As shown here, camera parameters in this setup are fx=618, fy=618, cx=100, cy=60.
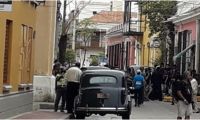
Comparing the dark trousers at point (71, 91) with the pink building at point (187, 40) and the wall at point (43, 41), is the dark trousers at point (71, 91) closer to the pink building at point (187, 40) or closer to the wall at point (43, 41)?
the wall at point (43, 41)

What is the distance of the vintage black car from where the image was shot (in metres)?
19.4

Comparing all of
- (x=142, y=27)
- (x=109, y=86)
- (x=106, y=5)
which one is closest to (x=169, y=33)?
(x=142, y=27)

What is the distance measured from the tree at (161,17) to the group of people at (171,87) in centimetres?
871

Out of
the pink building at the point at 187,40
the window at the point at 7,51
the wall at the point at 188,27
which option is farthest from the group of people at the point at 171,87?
the window at the point at 7,51

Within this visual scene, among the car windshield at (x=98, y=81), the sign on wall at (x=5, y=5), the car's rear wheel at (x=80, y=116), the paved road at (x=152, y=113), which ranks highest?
the sign on wall at (x=5, y=5)

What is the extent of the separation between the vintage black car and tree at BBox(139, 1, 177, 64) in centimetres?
2463

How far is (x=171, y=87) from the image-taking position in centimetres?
2548

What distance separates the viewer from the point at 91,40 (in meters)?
92.9

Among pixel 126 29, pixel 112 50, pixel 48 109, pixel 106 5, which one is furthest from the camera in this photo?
pixel 106 5

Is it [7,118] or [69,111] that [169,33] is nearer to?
[69,111]

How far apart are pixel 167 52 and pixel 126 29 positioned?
61.0ft

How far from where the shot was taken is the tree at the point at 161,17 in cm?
4459

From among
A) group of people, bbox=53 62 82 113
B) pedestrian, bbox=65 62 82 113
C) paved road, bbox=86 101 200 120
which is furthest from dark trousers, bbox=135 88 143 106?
pedestrian, bbox=65 62 82 113

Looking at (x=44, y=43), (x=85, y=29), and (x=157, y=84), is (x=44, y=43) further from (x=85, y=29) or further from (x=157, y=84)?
(x=85, y=29)
